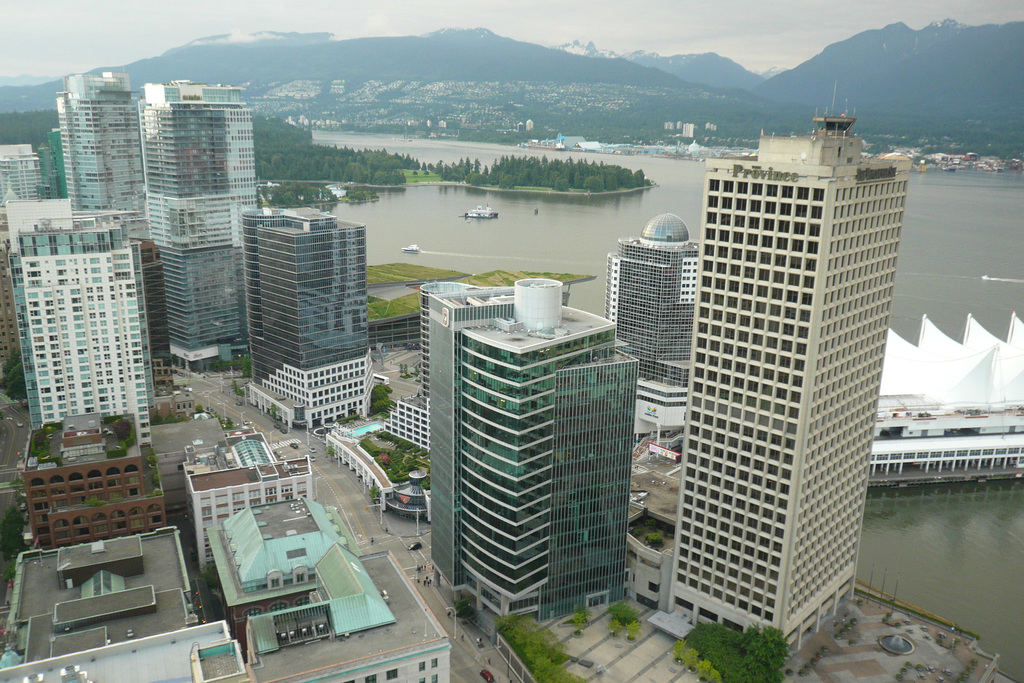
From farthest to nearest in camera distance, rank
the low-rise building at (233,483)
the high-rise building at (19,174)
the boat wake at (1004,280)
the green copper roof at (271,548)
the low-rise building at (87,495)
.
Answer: the high-rise building at (19,174) → the boat wake at (1004,280) → the low-rise building at (233,483) → the low-rise building at (87,495) → the green copper roof at (271,548)

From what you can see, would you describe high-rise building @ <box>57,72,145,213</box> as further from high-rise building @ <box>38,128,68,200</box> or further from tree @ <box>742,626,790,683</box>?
tree @ <box>742,626,790,683</box>

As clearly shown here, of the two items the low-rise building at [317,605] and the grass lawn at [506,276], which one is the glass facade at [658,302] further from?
the low-rise building at [317,605]

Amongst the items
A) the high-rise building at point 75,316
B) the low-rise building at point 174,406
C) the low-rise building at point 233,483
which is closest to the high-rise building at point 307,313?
the low-rise building at point 174,406

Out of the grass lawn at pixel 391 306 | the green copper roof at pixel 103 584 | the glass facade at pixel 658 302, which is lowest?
the green copper roof at pixel 103 584

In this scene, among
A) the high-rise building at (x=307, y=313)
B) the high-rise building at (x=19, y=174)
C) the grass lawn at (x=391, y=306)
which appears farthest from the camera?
the high-rise building at (x=19, y=174)

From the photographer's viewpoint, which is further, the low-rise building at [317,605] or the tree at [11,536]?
the tree at [11,536]

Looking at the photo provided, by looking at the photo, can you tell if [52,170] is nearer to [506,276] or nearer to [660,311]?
[506,276]

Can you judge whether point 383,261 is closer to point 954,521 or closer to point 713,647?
point 954,521

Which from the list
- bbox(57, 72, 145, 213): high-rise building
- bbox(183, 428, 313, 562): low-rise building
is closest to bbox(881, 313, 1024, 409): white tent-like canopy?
bbox(183, 428, 313, 562): low-rise building
